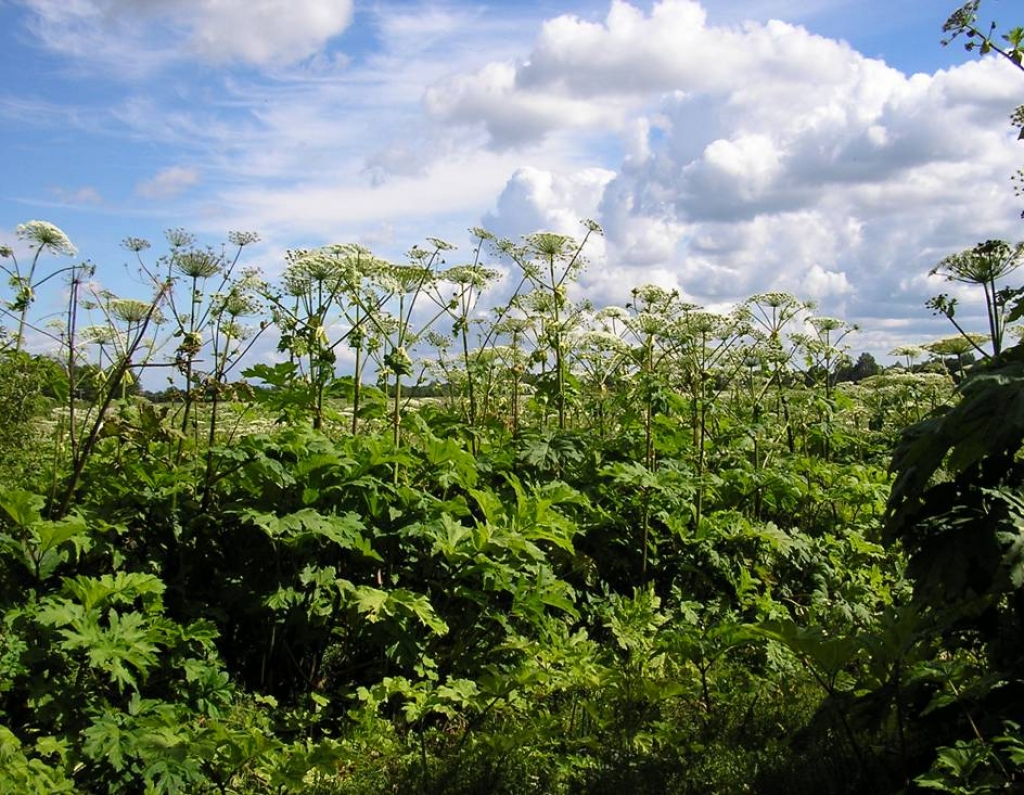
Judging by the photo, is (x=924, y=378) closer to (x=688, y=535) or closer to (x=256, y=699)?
(x=688, y=535)

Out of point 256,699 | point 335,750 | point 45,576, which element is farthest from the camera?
point 256,699

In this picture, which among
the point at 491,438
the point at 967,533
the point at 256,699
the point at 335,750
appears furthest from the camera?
the point at 491,438

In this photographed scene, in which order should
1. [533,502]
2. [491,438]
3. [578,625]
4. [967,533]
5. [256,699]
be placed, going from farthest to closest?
[491,438] < [578,625] < [533,502] < [256,699] < [967,533]

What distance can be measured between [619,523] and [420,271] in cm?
250

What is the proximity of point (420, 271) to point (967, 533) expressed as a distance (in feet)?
14.6

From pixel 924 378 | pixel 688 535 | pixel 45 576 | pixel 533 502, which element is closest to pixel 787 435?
pixel 924 378

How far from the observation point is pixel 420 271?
23.3ft

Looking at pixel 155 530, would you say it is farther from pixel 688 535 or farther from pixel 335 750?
pixel 688 535

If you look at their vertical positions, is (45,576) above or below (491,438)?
below

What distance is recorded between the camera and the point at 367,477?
570 cm

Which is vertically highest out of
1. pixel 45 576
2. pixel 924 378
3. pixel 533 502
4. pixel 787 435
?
pixel 924 378

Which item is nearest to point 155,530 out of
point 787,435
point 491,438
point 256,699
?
point 256,699

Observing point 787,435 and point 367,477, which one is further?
→ point 787,435

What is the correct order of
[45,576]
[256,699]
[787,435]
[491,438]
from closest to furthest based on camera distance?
1. [45,576]
2. [256,699]
3. [491,438]
4. [787,435]
